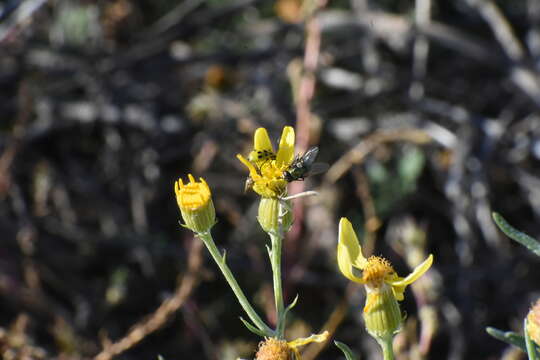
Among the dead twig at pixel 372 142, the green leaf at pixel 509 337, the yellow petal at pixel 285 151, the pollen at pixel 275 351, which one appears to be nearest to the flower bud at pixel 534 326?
the green leaf at pixel 509 337

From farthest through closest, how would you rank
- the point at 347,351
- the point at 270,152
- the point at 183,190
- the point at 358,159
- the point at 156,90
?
1. the point at 156,90
2. the point at 358,159
3. the point at 270,152
4. the point at 183,190
5. the point at 347,351

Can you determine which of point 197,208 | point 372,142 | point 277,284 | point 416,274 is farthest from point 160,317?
point 372,142

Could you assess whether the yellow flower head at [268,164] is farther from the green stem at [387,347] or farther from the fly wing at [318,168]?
the green stem at [387,347]

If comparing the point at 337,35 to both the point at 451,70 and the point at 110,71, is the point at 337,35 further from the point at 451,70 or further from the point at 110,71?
the point at 110,71

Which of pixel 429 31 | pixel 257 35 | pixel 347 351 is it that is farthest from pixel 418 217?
pixel 347 351

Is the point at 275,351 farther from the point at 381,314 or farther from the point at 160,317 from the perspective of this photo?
the point at 160,317

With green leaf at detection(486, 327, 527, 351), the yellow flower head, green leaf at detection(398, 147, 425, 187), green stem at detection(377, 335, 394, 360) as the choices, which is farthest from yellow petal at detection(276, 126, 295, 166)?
green leaf at detection(398, 147, 425, 187)

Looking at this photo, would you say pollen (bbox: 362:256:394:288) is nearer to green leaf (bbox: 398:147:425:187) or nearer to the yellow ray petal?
the yellow ray petal
